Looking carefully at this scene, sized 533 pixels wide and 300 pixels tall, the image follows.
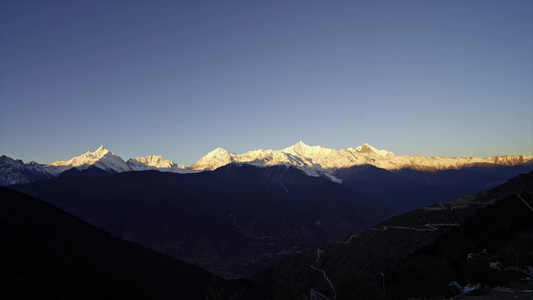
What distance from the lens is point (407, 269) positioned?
32.1 meters

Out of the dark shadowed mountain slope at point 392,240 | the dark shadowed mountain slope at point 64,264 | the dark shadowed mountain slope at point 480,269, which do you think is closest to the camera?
the dark shadowed mountain slope at point 480,269

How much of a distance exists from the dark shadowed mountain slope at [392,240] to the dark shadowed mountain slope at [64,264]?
33.1 metres

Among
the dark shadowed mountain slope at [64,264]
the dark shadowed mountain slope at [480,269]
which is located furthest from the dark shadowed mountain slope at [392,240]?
the dark shadowed mountain slope at [480,269]

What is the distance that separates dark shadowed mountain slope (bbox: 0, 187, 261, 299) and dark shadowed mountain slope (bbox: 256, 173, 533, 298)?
33061 millimetres

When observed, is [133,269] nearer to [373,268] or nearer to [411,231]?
[373,268]

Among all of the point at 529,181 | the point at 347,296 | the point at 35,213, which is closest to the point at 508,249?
the point at 347,296

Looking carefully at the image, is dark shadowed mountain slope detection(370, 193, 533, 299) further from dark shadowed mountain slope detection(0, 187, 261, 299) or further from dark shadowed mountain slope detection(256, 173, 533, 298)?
dark shadowed mountain slope detection(256, 173, 533, 298)

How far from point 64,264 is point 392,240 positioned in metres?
73.2

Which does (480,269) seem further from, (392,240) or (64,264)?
(392,240)

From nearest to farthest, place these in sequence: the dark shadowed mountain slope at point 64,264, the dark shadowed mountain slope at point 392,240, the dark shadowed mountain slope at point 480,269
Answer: the dark shadowed mountain slope at point 480,269 → the dark shadowed mountain slope at point 64,264 → the dark shadowed mountain slope at point 392,240

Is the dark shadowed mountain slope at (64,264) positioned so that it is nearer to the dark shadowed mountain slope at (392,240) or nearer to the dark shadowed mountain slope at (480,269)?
the dark shadowed mountain slope at (480,269)

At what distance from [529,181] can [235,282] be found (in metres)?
101

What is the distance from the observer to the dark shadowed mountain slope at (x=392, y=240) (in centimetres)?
7819

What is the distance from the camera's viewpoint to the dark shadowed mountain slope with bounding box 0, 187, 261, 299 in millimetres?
46500
